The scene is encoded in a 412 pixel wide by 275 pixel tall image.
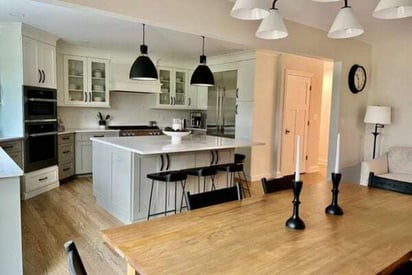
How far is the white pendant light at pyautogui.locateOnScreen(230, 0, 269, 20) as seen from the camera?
1.76 meters

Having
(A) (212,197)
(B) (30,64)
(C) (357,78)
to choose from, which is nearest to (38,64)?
(B) (30,64)

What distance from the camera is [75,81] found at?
231 inches

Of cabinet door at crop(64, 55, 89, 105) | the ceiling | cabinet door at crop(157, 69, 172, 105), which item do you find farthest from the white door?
cabinet door at crop(64, 55, 89, 105)

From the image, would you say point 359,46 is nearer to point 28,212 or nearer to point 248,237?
point 248,237

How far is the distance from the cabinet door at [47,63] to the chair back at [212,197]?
13.5 feet

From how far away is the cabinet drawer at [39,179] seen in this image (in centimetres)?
443

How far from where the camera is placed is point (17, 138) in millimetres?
4289

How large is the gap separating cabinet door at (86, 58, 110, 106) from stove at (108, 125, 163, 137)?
62 cm

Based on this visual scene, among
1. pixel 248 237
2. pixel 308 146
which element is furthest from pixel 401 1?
pixel 308 146

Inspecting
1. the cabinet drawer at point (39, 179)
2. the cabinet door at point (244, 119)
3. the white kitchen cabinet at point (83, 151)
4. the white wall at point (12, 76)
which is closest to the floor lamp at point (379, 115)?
the cabinet door at point (244, 119)

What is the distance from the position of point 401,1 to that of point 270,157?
4462mm

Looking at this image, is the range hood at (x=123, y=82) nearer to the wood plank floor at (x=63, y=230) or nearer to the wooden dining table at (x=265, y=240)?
the wood plank floor at (x=63, y=230)

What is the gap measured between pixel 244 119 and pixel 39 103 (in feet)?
11.4

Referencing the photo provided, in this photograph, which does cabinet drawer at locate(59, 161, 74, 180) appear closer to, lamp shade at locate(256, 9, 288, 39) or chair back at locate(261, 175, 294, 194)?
chair back at locate(261, 175, 294, 194)
